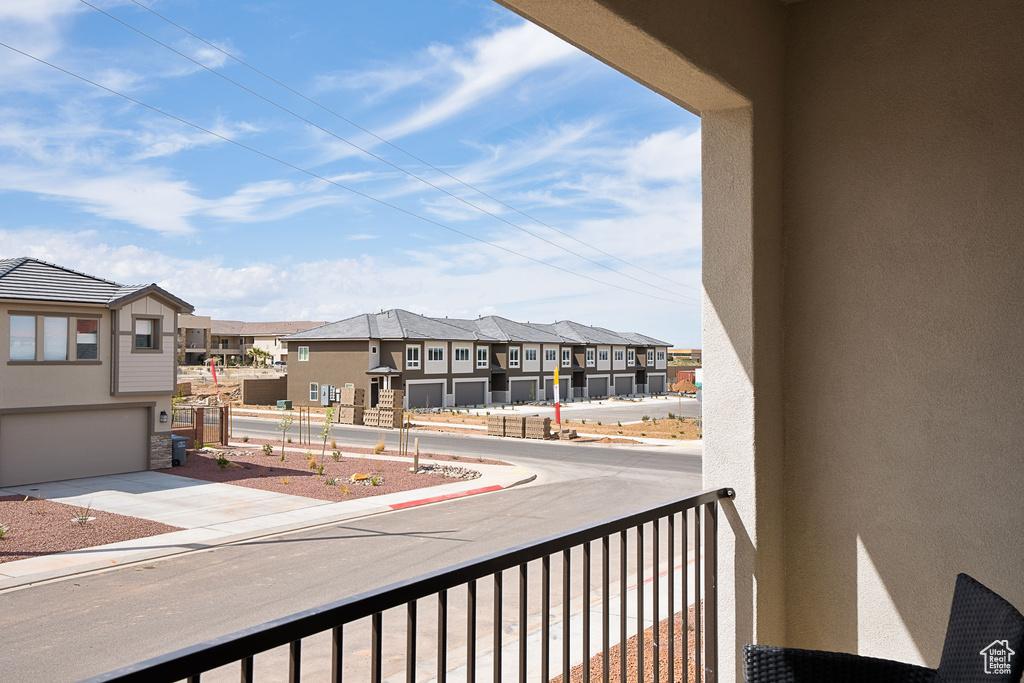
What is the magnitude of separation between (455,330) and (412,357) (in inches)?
192

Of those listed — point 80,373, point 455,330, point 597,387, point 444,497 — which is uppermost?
point 455,330

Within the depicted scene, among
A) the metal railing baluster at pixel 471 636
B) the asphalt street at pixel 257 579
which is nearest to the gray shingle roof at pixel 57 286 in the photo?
the asphalt street at pixel 257 579

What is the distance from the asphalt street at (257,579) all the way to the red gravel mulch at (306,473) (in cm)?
219

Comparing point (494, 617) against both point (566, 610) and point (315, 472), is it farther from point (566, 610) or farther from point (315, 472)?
point (315, 472)

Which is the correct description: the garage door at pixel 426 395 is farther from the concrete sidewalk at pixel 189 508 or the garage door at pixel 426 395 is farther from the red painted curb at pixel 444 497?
the red painted curb at pixel 444 497

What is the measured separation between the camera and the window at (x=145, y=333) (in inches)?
632

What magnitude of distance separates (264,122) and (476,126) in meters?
34.8

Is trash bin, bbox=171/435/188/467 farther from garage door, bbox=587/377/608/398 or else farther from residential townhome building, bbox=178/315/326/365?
residential townhome building, bbox=178/315/326/365

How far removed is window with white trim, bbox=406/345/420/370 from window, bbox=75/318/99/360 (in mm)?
19860

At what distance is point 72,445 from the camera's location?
1520cm

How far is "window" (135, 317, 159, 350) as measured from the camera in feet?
52.7

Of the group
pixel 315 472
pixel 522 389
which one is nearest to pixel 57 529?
pixel 315 472

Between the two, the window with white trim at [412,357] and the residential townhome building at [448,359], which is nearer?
the residential townhome building at [448,359]

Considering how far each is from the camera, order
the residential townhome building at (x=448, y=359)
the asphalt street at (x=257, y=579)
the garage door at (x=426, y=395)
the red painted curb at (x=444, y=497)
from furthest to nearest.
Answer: the garage door at (x=426, y=395) < the residential townhome building at (x=448, y=359) < the red painted curb at (x=444, y=497) < the asphalt street at (x=257, y=579)
